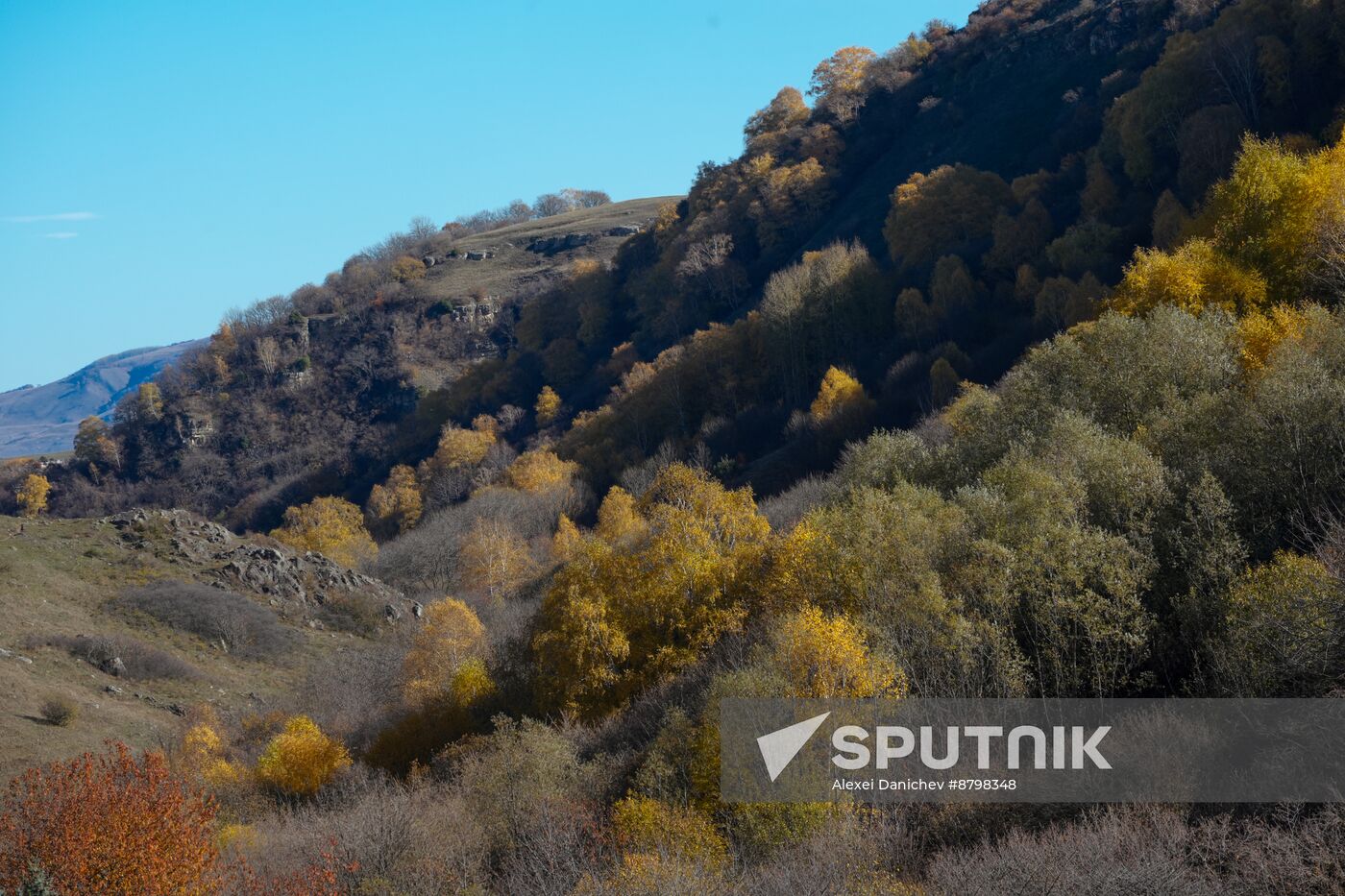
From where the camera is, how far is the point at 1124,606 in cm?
2873

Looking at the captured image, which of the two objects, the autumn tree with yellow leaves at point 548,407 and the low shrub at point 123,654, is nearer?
the low shrub at point 123,654

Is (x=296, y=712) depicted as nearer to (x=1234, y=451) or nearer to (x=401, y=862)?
(x=401, y=862)

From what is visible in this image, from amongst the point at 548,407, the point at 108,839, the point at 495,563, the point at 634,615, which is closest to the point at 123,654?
the point at 495,563

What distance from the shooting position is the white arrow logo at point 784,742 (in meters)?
24.8

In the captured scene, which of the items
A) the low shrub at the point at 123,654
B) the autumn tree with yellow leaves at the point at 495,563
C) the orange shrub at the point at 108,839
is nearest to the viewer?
the orange shrub at the point at 108,839

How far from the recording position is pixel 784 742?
83.2 ft

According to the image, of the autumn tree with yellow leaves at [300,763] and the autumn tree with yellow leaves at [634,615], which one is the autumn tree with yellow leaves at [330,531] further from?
the autumn tree with yellow leaves at [634,615]

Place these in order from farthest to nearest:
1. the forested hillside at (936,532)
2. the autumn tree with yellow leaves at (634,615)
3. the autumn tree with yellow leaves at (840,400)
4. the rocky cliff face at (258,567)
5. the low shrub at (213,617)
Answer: the autumn tree with yellow leaves at (840,400), the rocky cliff face at (258,567), the low shrub at (213,617), the autumn tree with yellow leaves at (634,615), the forested hillside at (936,532)

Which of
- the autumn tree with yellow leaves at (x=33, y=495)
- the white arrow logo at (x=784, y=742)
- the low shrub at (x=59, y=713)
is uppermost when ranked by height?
the autumn tree with yellow leaves at (x=33, y=495)

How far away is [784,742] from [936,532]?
34.5ft

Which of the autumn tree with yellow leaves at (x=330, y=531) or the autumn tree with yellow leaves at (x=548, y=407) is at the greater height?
the autumn tree with yellow leaves at (x=548, y=407)

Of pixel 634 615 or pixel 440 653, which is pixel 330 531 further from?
pixel 634 615

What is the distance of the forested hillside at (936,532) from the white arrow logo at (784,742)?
1338 mm

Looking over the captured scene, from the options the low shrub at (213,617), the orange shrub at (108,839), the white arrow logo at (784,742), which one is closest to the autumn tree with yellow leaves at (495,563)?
the low shrub at (213,617)
